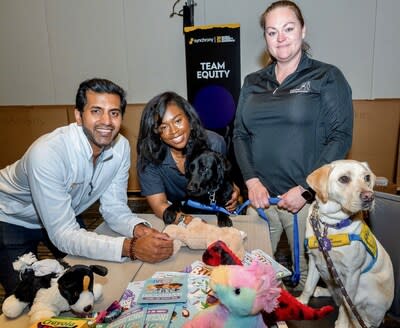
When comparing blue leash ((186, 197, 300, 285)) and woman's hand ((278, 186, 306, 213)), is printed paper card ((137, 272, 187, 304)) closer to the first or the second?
blue leash ((186, 197, 300, 285))

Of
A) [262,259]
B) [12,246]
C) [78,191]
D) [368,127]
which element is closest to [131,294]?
[262,259]

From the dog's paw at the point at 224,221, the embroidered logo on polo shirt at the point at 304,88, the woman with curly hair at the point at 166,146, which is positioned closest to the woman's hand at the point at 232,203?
the woman with curly hair at the point at 166,146

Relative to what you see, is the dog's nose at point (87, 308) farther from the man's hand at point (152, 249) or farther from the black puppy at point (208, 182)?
the black puppy at point (208, 182)

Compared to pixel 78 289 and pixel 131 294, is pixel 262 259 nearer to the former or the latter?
pixel 131 294

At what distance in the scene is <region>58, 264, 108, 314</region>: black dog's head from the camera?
3.30 ft

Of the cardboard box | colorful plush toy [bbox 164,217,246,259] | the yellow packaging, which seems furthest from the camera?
the cardboard box

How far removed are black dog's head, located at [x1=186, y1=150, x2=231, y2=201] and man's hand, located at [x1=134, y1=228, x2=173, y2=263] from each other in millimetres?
399

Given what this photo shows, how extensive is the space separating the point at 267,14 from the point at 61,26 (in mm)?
3541

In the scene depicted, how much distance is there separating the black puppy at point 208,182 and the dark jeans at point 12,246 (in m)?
0.65

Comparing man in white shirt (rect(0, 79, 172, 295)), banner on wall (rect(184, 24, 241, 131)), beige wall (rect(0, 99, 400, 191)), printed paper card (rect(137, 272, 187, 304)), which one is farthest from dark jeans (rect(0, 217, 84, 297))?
beige wall (rect(0, 99, 400, 191))

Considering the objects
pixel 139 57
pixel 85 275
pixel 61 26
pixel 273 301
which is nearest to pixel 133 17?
pixel 139 57

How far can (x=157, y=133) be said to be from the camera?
1812mm

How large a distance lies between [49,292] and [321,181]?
3.62 ft

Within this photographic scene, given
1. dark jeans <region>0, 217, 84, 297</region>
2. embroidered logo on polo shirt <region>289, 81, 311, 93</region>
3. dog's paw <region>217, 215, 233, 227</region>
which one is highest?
embroidered logo on polo shirt <region>289, 81, 311, 93</region>
